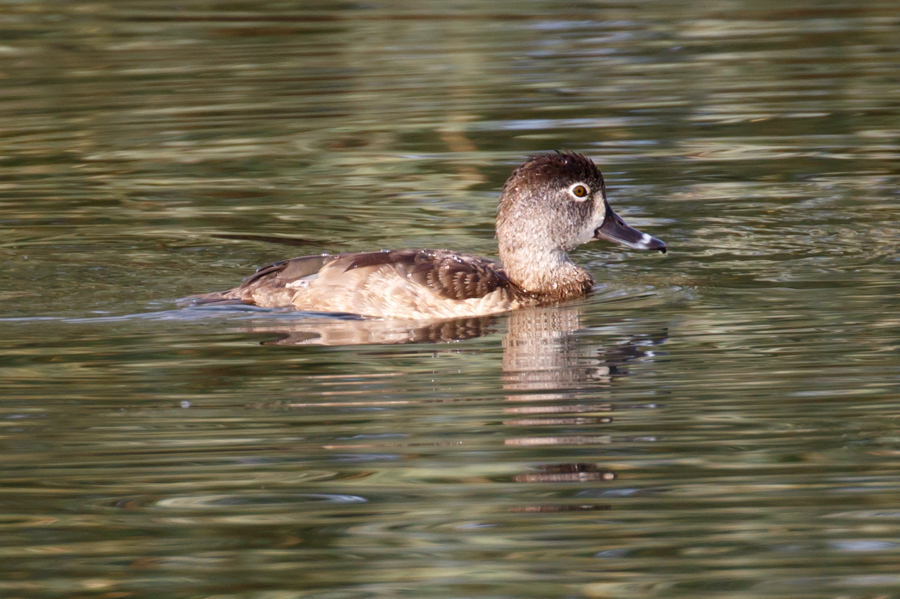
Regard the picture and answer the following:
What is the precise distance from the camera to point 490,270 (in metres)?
8.66

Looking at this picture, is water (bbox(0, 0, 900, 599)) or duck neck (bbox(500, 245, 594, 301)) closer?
water (bbox(0, 0, 900, 599))

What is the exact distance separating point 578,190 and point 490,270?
0.75 m

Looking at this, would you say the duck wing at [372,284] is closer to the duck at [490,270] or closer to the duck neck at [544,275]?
the duck at [490,270]

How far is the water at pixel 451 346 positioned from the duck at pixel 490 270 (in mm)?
225

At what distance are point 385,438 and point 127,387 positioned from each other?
1.52m

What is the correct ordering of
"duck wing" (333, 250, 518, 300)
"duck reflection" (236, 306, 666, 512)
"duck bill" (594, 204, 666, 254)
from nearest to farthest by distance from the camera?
1. "duck reflection" (236, 306, 666, 512)
2. "duck wing" (333, 250, 518, 300)
3. "duck bill" (594, 204, 666, 254)

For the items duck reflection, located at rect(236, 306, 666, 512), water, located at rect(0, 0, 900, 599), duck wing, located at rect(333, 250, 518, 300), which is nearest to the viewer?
water, located at rect(0, 0, 900, 599)

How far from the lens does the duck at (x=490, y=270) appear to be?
27.2ft

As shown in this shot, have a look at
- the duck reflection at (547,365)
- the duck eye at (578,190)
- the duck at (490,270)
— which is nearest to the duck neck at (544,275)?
the duck at (490,270)

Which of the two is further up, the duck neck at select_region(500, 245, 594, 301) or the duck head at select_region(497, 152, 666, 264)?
the duck head at select_region(497, 152, 666, 264)

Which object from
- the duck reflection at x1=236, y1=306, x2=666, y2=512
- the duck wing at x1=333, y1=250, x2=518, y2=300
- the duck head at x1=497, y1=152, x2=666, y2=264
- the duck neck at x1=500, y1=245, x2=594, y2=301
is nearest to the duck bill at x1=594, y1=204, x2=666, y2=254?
the duck head at x1=497, y1=152, x2=666, y2=264

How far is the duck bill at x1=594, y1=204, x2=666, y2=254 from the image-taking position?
8.90 metres

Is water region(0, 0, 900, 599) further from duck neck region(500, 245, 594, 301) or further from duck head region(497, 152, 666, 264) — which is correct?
duck head region(497, 152, 666, 264)

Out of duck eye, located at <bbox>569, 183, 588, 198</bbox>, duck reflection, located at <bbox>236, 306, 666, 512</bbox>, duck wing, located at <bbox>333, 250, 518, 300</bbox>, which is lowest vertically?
duck reflection, located at <bbox>236, 306, 666, 512</bbox>
